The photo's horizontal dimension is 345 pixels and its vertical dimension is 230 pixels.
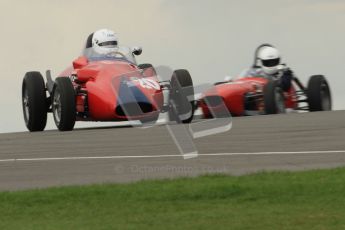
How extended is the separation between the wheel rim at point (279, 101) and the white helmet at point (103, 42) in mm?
4318

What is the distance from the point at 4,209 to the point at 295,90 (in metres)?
19.3

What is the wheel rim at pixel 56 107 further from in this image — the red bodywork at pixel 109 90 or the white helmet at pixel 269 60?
the white helmet at pixel 269 60

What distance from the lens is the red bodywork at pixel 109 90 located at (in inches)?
893

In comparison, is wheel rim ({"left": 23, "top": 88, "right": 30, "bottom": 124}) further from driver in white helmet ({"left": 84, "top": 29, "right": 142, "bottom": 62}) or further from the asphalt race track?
the asphalt race track

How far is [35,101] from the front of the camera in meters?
24.5

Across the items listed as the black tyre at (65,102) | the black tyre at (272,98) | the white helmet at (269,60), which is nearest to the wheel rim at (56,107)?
the black tyre at (65,102)

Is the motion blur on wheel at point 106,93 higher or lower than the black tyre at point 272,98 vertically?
higher

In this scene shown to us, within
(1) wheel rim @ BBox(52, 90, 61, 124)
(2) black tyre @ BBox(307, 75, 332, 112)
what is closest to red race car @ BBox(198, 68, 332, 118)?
(2) black tyre @ BBox(307, 75, 332, 112)

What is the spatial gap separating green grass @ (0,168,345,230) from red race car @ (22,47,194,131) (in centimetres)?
1006

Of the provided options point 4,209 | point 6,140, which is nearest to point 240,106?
point 6,140

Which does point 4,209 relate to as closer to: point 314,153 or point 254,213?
point 254,213

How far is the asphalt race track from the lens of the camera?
13.8 meters

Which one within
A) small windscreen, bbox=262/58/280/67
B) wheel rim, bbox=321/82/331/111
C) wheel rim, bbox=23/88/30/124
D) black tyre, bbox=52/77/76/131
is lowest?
wheel rim, bbox=321/82/331/111

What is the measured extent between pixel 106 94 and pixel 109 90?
0.31ft
